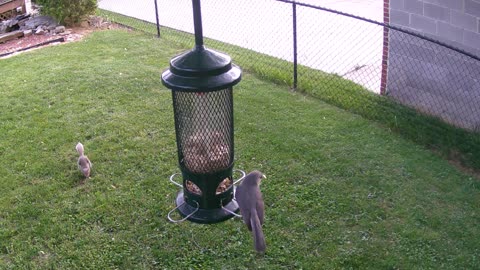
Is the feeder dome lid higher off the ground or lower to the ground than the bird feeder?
higher

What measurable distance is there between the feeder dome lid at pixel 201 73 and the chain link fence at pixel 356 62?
10.2 ft

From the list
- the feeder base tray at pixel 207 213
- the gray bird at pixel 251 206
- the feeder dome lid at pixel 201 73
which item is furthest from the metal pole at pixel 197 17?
the feeder base tray at pixel 207 213

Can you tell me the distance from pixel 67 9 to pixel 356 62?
18.0 feet

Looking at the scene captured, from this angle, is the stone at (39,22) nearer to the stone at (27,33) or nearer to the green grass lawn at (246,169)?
the stone at (27,33)

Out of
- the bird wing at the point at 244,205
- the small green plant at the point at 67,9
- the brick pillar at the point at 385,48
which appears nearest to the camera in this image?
the bird wing at the point at 244,205

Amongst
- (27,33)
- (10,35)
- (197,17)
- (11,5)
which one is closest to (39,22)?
(27,33)

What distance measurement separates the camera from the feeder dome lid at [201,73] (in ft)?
9.50

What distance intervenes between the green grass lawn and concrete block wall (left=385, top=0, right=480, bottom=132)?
2.55 ft

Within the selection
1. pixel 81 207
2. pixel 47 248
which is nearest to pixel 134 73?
pixel 81 207

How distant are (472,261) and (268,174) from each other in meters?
1.99

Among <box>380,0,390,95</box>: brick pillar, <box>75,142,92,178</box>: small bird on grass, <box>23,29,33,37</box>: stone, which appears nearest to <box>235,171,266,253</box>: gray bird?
<box>75,142,92,178</box>: small bird on grass

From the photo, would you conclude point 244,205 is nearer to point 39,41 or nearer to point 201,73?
point 201,73

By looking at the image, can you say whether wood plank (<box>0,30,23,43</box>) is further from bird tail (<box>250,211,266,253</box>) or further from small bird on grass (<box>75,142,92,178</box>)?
bird tail (<box>250,211,266,253</box>)

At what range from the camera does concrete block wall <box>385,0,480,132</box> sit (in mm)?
6078
